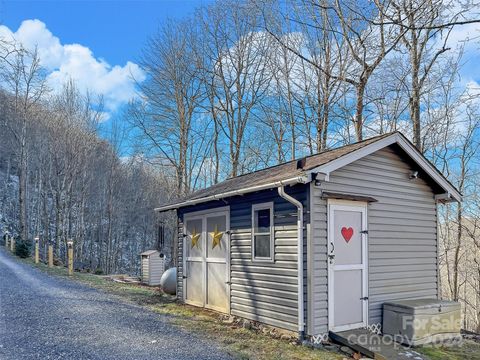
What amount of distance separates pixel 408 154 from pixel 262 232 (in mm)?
2922

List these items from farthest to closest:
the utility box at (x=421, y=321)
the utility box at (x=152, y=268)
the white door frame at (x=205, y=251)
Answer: the utility box at (x=152, y=268) → the white door frame at (x=205, y=251) → the utility box at (x=421, y=321)

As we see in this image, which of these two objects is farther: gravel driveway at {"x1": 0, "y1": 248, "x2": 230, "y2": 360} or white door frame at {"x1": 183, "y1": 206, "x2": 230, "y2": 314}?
white door frame at {"x1": 183, "y1": 206, "x2": 230, "y2": 314}

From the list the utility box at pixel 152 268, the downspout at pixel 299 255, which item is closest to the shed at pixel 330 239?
the downspout at pixel 299 255

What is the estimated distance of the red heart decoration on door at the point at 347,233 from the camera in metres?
6.12

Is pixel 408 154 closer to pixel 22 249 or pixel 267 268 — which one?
pixel 267 268

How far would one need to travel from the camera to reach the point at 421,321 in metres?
5.95

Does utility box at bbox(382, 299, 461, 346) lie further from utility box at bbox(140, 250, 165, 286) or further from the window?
utility box at bbox(140, 250, 165, 286)

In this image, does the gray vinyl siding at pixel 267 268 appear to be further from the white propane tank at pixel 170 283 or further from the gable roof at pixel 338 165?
the white propane tank at pixel 170 283

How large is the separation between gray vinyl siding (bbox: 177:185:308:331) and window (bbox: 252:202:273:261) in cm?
10

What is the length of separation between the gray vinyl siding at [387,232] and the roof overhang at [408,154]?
24 cm

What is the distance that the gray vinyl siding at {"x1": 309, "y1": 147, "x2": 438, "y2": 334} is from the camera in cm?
575

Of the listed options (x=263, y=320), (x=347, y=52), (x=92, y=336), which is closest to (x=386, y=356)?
(x=263, y=320)

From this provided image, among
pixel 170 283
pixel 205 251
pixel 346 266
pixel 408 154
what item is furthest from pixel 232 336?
pixel 170 283

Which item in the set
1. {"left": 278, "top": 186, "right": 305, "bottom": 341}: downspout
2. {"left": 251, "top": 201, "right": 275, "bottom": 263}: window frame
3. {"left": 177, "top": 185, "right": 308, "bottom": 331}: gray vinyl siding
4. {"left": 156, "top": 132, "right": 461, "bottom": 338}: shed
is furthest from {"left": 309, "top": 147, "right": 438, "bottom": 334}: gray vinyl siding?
{"left": 251, "top": 201, "right": 275, "bottom": 263}: window frame
